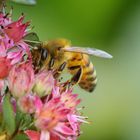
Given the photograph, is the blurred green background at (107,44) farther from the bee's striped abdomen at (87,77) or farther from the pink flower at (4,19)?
the pink flower at (4,19)

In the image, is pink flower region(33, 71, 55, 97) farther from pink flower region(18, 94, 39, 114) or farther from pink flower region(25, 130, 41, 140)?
pink flower region(25, 130, 41, 140)

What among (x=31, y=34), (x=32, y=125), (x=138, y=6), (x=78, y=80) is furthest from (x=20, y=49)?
(x=138, y=6)

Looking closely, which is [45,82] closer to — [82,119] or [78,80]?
[82,119]

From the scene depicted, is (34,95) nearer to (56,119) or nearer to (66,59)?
(56,119)

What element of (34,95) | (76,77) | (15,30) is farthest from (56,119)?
(76,77)

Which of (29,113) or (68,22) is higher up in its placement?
(68,22)

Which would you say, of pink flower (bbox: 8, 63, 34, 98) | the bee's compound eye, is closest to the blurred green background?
the bee's compound eye
